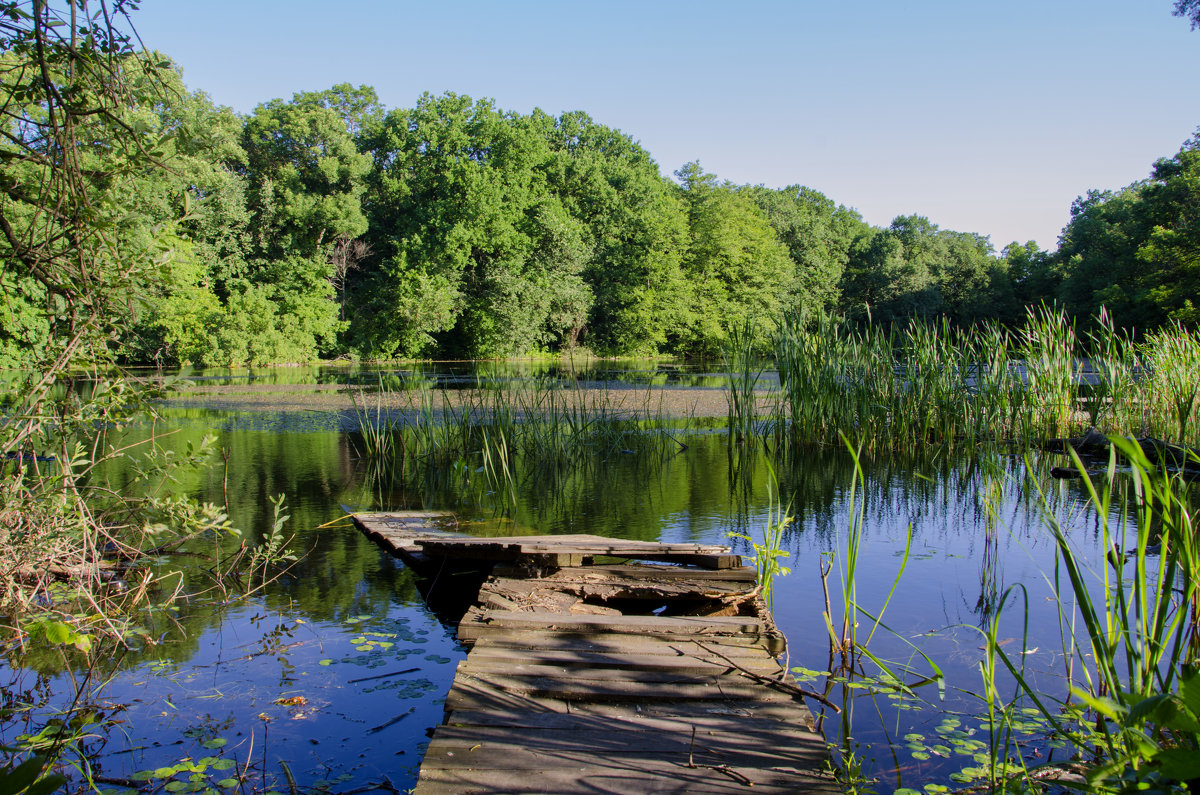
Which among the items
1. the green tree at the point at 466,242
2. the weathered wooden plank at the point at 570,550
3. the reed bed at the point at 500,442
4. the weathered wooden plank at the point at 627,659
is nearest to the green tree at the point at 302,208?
the green tree at the point at 466,242

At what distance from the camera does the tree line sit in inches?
976

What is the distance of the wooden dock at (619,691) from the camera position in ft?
6.17

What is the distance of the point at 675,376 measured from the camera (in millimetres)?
20250

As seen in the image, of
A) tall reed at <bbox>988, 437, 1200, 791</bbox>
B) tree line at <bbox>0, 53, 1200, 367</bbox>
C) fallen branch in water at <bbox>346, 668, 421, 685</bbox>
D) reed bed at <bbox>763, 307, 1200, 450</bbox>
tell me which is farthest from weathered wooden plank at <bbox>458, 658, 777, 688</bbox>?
tree line at <bbox>0, 53, 1200, 367</bbox>

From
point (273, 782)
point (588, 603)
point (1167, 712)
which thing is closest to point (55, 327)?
point (273, 782)

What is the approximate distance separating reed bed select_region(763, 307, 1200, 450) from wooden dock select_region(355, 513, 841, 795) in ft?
14.3

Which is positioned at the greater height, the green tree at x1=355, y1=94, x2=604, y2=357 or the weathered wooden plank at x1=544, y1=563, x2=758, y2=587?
the green tree at x1=355, y1=94, x2=604, y2=357

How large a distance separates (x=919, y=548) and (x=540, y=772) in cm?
387

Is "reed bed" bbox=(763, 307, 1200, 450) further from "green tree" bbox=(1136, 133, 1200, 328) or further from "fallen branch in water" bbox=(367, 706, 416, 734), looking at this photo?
"green tree" bbox=(1136, 133, 1200, 328)

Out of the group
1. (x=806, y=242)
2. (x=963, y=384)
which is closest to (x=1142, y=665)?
(x=963, y=384)

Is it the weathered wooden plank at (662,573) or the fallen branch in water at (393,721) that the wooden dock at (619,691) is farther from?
the fallen branch in water at (393,721)

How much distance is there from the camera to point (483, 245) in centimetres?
2972

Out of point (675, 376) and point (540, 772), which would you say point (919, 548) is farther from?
point (675, 376)

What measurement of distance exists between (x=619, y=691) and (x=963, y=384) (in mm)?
6741
